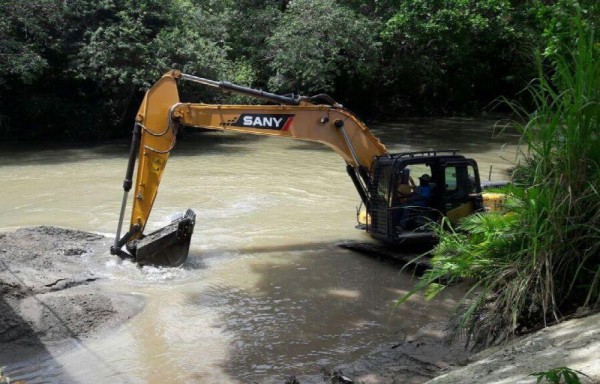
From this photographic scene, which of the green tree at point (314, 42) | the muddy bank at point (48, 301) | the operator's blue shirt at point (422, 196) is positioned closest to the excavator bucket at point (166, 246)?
the muddy bank at point (48, 301)

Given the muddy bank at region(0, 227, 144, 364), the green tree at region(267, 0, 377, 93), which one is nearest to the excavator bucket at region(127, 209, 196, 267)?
the muddy bank at region(0, 227, 144, 364)

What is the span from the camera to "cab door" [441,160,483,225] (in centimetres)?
1048

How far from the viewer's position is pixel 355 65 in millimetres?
26547

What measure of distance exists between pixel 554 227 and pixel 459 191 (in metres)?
6.06

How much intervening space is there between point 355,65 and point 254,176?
Answer: 9.53 metres

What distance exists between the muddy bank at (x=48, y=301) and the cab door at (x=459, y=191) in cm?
482

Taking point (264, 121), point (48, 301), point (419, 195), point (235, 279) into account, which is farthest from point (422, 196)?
point (48, 301)

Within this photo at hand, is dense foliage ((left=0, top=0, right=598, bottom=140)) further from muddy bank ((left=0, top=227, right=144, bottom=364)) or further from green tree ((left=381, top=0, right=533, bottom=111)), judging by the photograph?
muddy bank ((left=0, top=227, right=144, bottom=364))

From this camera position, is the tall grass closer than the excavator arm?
Yes

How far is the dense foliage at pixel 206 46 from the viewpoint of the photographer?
22.1 metres

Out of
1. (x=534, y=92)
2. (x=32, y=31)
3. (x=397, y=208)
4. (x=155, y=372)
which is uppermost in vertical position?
(x=32, y=31)

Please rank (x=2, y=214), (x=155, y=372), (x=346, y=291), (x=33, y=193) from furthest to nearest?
(x=33, y=193) < (x=2, y=214) < (x=346, y=291) < (x=155, y=372)

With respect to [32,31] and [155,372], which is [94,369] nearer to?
[155,372]

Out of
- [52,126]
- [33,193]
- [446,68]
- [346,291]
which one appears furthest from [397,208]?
[446,68]
